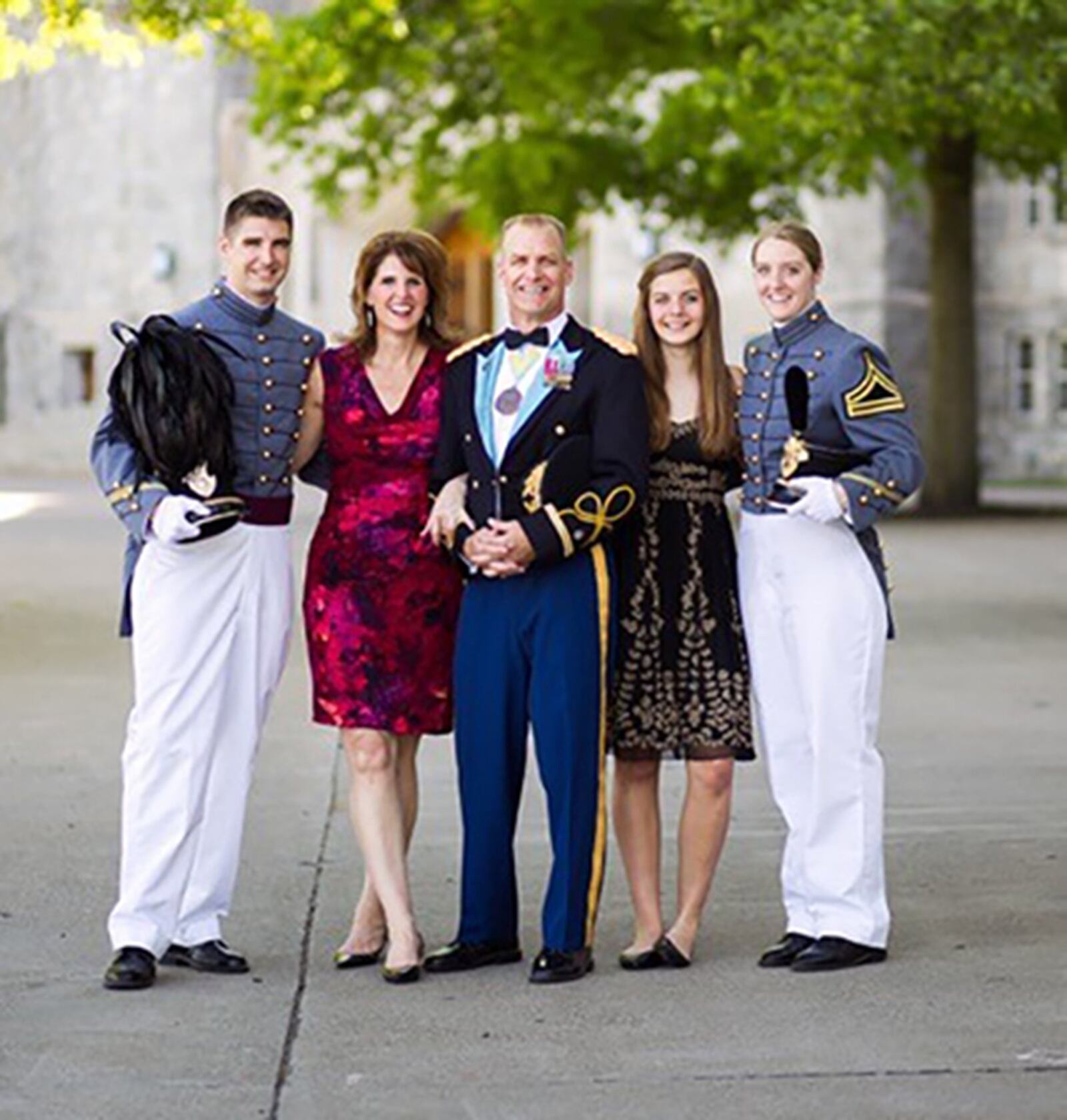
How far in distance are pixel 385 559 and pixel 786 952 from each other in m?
1.42

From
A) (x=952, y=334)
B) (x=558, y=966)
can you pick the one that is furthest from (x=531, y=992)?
(x=952, y=334)

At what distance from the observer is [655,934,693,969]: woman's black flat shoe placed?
8039 millimetres

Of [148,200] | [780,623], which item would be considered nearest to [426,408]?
[780,623]

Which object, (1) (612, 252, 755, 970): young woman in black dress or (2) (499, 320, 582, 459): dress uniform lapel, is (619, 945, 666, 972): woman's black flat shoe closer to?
(1) (612, 252, 755, 970): young woman in black dress

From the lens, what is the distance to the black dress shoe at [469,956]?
795cm

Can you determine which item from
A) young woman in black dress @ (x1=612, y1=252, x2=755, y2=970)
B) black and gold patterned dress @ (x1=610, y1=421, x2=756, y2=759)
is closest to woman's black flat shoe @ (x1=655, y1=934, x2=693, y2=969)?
young woman in black dress @ (x1=612, y1=252, x2=755, y2=970)

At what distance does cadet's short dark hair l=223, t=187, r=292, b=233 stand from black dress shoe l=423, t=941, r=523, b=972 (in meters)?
1.85

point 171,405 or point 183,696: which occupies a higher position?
point 171,405

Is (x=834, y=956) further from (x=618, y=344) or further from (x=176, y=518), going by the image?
(x=176, y=518)

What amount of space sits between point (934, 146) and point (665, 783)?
22.0 m

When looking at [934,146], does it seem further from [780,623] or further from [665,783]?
[780,623]

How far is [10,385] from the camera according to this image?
168 ft

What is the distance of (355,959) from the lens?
8.05 metres

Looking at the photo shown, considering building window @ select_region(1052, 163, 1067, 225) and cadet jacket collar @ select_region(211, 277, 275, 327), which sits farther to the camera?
building window @ select_region(1052, 163, 1067, 225)
